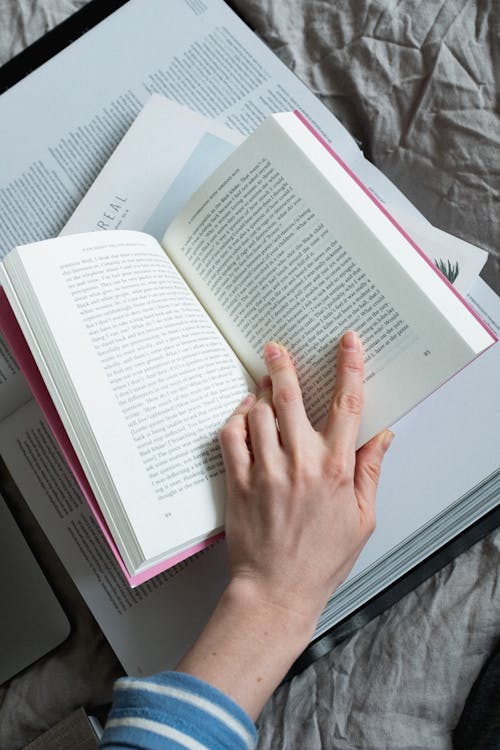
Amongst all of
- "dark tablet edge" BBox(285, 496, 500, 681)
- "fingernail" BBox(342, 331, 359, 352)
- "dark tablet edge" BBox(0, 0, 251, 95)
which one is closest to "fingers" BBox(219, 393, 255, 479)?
"fingernail" BBox(342, 331, 359, 352)

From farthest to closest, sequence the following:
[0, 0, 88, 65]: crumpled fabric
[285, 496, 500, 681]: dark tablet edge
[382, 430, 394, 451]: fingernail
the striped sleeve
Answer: [0, 0, 88, 65]: crumpled fabric → [285, 496, 500, 681]: dark tablet edge → [382, 430, 394, 451]: fingernail → the striped sleeve

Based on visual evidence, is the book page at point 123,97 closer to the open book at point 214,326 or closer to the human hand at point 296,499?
the open book at point 214,326

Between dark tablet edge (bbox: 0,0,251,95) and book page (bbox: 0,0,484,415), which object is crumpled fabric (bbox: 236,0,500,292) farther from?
dark tablet edge (bbox: 0,0,251,95)

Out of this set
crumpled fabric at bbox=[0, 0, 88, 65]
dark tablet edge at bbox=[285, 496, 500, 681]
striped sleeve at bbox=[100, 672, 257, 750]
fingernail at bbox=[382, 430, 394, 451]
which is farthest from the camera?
crumpled fabric at bbox=[0, 0, 88, 65]

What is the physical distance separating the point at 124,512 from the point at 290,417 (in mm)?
144

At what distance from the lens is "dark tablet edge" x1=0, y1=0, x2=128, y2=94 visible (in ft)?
2.39

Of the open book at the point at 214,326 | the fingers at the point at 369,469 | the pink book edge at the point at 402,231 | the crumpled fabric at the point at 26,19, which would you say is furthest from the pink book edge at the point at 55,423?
the crumpled fabric at the point at 26,19

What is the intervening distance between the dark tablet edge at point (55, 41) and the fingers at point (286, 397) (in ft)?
1.42

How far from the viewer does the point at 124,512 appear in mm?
507

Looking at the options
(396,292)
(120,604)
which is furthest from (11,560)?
(396,292)

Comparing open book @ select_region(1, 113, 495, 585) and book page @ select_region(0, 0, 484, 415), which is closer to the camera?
open book @ select_region(1, 113, 495, 585)

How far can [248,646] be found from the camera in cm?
50

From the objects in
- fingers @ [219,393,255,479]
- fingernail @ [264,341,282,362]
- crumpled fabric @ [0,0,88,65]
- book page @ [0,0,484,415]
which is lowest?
fingers @ [219,393,255,479]

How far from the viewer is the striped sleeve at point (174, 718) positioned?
456mm
